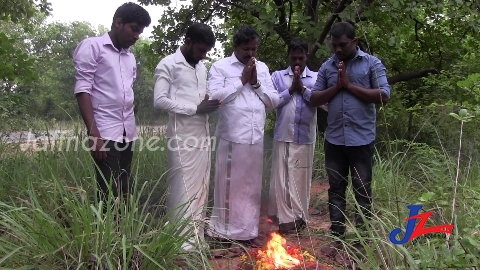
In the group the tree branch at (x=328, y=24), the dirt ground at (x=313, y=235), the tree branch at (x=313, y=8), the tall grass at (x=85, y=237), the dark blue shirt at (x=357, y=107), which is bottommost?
the dirt ground at (x=313, y=235)

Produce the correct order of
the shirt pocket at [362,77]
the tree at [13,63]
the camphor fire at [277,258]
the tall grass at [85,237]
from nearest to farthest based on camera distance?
the tall grass at [85,237]
the camphor fire at [277,258]
the shirt pocket at [362,77]
the tree at [13,63]

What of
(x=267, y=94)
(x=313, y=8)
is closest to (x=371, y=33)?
(x=313, y=8)

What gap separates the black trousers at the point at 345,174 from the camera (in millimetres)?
3607

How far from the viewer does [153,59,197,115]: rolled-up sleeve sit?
11.5 ft

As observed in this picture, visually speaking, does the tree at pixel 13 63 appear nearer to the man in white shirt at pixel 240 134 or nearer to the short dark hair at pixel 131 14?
the short dark hair at pixel 131 14

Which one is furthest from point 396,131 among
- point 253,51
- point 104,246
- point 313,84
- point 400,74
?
point 104,246

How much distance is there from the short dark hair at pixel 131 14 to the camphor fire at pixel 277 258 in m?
1.75

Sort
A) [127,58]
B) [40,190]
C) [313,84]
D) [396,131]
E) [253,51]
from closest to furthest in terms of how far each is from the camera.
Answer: [40,190] < [127,58] < [253,51] < [313,84] < [396,131]

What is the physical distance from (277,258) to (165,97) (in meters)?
1.44

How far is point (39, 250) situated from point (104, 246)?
317mm

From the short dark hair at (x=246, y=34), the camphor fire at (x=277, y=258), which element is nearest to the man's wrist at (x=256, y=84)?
the short dark hair at (x=246, y=34)

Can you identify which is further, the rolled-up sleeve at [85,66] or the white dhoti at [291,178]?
the white dhoti at [291,178]

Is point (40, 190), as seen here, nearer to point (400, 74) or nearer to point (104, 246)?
point (104, 246)

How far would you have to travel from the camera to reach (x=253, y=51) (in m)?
3.87
